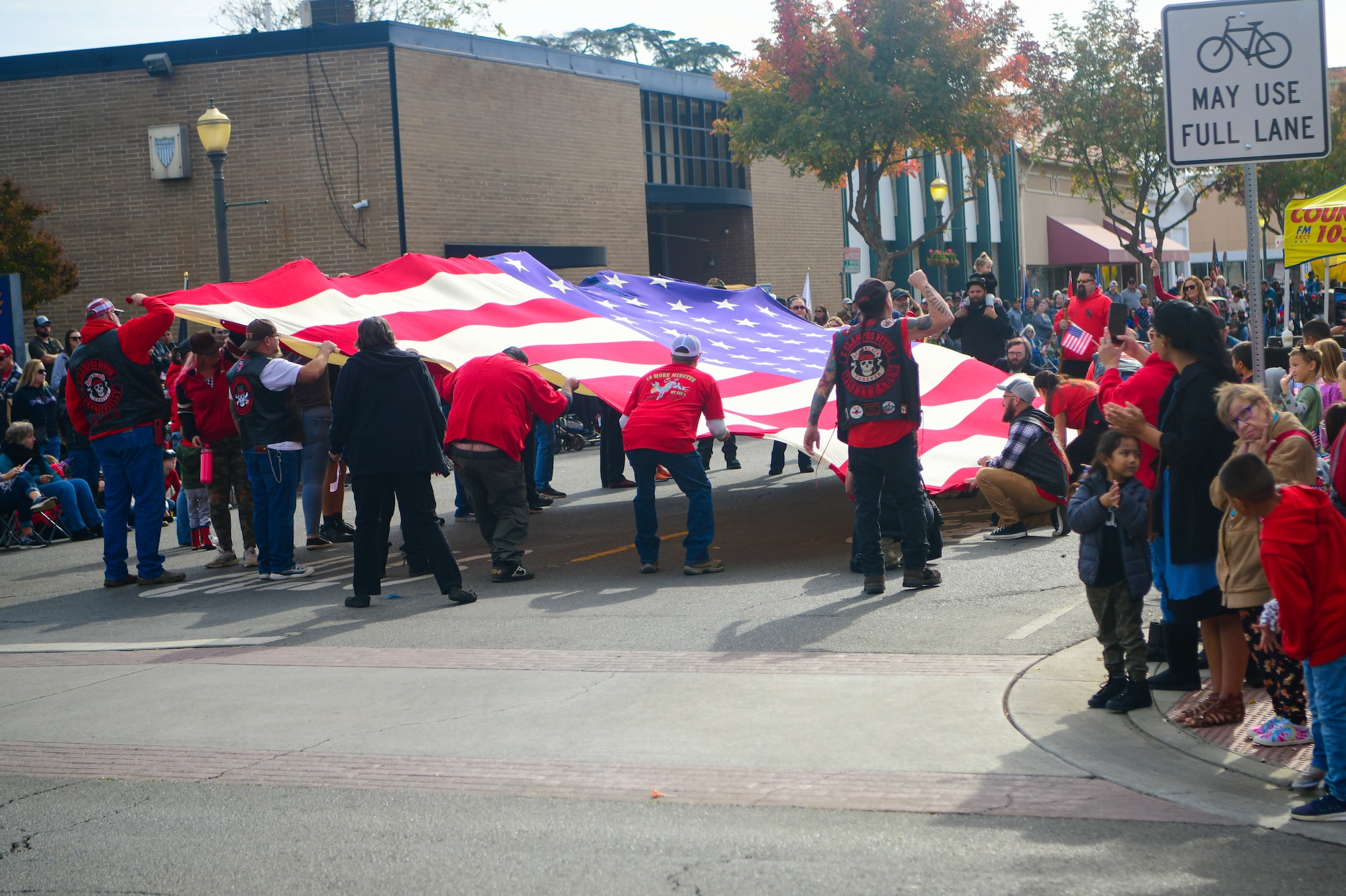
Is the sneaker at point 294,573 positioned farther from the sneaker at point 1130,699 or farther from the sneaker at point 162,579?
the sneaker at point 1130,699

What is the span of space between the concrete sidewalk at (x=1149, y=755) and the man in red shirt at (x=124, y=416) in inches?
279

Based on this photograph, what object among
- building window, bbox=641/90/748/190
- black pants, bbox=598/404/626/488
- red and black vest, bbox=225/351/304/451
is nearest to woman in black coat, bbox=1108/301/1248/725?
red and black vest, bbox=225/351/304/451

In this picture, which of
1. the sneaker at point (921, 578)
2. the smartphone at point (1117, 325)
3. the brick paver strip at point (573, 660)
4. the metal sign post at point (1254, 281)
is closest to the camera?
the metal sign post at point (1254, 281)

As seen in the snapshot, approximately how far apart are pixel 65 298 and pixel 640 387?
66.7 feet

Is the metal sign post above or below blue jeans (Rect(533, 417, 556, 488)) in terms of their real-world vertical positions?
above

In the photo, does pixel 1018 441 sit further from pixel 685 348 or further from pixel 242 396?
pixel 242 396

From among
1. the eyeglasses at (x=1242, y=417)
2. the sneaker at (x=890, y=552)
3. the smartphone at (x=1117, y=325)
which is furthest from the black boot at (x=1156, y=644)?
the sneaker at (x=890, y=552)

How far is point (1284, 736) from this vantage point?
17.5 feet

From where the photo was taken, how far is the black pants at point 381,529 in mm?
9367

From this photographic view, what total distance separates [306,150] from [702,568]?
1793 centimetres

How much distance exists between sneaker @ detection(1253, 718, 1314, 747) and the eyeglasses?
1.19m

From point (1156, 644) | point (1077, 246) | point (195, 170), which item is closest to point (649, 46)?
point (1077, 246)

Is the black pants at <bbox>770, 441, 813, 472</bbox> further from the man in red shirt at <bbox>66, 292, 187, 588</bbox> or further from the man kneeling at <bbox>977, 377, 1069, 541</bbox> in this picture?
the man in red shirt at <bbox>66, 292, 187, 588</bbox>

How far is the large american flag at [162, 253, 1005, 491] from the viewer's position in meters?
11.6
